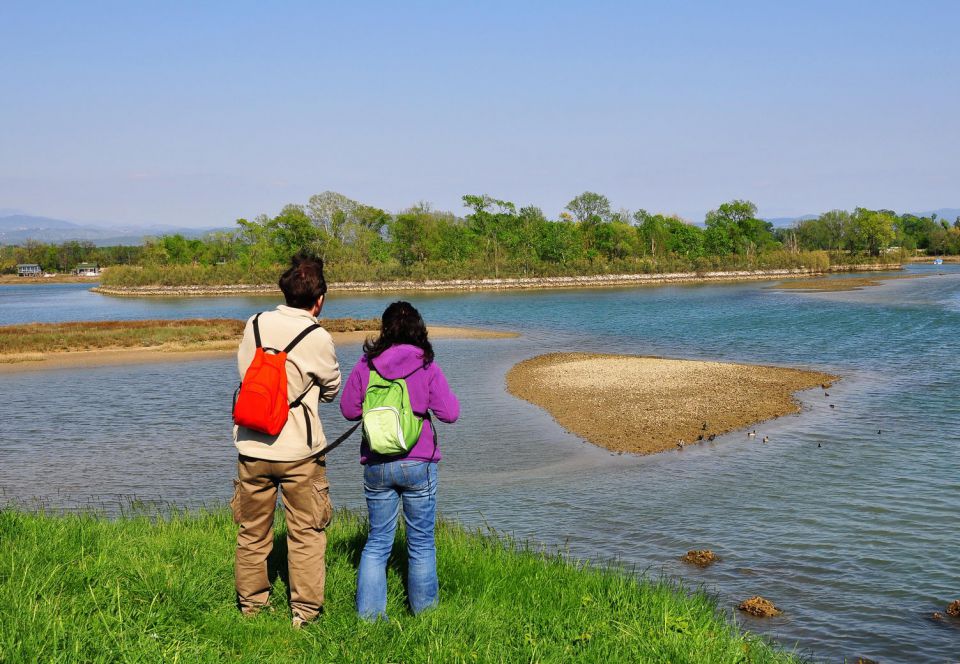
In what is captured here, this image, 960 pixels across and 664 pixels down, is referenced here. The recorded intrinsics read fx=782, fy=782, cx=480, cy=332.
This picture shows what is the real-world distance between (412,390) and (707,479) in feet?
29.2

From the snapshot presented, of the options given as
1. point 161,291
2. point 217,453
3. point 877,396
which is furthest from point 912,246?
point 217,453

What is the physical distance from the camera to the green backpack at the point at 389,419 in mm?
5156

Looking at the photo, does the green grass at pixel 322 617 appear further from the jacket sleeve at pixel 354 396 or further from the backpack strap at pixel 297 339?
the backpack strap at pixel 297 339

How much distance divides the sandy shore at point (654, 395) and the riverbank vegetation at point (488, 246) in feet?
300

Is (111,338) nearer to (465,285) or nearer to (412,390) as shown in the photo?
(412,390)

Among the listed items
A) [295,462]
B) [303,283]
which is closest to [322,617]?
[295,462]

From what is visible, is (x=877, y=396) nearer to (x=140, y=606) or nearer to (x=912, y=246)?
(x=140, y=606)

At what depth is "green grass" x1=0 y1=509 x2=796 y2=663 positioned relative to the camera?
463cm

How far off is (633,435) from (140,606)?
12445 mm

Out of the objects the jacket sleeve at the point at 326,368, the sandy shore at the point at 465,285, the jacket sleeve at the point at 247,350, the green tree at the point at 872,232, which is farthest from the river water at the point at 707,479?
the green tree at the point at 872,232

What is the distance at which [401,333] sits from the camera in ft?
17.7

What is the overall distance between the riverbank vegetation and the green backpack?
111554 millimetres

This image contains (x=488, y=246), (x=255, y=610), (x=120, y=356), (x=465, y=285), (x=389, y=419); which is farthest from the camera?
(x=488, y=246)

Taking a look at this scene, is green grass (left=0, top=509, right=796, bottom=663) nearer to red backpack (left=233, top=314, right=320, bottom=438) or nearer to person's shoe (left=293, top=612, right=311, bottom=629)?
person's shoe (left=293, top=612, right=311, bottom=629)
